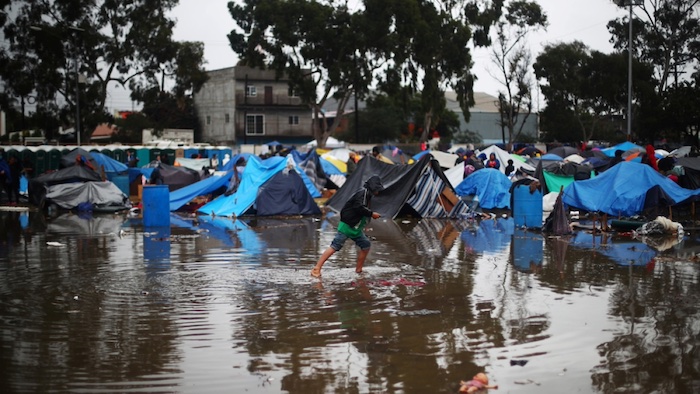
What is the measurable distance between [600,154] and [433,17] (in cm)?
2445

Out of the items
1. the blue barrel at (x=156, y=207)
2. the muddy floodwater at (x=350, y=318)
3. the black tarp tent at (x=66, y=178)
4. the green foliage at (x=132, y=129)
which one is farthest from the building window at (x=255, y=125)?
the muddy floodwater at (x=350, y=318)

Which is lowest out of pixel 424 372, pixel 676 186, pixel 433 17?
pixel 424 372

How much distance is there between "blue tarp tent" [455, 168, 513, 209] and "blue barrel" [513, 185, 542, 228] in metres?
5.50

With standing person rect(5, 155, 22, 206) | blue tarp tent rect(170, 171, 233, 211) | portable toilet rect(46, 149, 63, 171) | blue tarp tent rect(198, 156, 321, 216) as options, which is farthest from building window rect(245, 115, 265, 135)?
blue tarp tent rect(198, 156, 321, 216)

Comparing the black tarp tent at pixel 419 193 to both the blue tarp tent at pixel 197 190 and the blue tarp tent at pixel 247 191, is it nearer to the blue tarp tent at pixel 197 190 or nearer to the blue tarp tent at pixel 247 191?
the blue tarp tent at pixel 247 191

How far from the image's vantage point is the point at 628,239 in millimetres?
16703

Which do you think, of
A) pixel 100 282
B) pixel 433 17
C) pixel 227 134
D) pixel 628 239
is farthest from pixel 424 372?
pixel 227 134

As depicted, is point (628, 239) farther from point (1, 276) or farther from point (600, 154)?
point (600, 154)

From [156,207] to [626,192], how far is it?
11.7 metres

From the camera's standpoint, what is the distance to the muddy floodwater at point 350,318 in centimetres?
664

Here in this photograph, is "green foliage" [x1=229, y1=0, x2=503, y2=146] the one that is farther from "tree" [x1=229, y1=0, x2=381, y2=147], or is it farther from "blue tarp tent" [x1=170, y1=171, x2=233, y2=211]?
"blue tarp tent" [x1=170, y1=171, x2=233, y2=211]

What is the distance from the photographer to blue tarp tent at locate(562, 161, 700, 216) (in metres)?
19.4

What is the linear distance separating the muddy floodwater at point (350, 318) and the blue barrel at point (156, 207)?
4499 millimetres

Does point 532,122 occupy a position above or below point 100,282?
above
